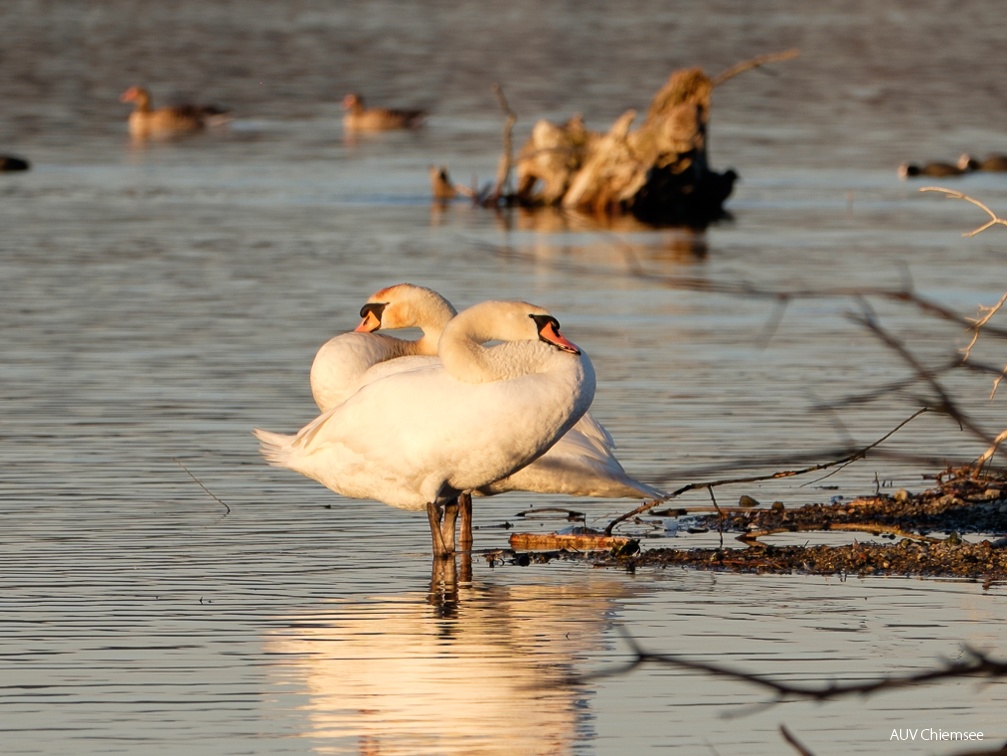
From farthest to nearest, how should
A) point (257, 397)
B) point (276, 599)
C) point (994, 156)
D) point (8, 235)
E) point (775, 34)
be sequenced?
point (775, 34) → point (994, 156) → point (8, 235) → point (257, 397) → point (276, 599)

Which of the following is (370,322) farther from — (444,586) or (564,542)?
(444,586)

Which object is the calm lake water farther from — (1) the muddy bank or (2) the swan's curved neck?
(2) the swan's curved neck

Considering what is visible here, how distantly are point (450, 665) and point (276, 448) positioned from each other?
8.52 feet

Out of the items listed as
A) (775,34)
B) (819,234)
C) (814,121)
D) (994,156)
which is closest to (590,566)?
(819,234)

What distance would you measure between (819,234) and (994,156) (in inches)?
321

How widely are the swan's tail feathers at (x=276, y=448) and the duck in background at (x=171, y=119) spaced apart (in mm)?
27926

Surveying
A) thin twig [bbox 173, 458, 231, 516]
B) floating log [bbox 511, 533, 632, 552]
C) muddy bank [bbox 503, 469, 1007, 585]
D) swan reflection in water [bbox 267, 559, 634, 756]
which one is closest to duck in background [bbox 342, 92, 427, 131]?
thin twig [bbox 173, 458, 231, 516]

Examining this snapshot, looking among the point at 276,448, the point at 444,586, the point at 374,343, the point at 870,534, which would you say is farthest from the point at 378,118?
the point at 444,586

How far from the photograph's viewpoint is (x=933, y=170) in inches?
1112

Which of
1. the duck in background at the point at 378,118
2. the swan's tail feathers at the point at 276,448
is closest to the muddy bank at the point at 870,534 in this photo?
the swan's tail feathers at the point at 276,448

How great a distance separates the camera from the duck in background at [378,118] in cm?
3612

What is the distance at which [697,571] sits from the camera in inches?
336

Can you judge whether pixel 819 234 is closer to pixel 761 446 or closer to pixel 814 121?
pixel 761 446

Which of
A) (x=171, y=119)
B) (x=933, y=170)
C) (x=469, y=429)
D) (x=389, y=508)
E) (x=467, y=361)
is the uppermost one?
(x=467, y=361)
